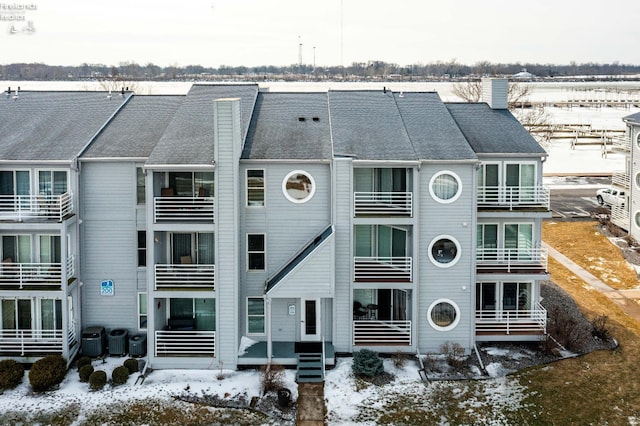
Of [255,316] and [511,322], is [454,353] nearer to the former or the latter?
[511,322]

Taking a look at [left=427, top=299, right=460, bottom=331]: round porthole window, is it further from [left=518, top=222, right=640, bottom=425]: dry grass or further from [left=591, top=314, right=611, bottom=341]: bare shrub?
[left=591, top=314, right=611, bottom=341]: bare shrub

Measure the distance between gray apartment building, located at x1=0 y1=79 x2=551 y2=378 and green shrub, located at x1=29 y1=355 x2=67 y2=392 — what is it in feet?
4.13

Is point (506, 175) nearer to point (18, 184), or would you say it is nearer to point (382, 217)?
point (382, 217)

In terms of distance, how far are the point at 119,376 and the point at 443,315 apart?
12.2m

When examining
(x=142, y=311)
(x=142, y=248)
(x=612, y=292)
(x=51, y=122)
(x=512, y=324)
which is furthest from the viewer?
(x=612, y=292)

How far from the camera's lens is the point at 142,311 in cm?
2417

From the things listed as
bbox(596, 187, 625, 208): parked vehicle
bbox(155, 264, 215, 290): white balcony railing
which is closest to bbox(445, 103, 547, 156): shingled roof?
bbox(155, 264, 215, 290): white balcony railing

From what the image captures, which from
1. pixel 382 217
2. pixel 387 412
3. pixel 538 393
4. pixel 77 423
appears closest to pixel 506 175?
pixel 382 217

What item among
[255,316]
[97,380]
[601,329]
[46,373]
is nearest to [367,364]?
[255,316]

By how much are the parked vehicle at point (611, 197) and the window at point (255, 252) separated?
28.9 m

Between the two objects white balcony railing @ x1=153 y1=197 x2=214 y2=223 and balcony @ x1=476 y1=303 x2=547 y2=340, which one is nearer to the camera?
white balcony railing @ x1=153 y1=197 x2=214 y2=223

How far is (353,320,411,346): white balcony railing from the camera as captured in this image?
23.7m

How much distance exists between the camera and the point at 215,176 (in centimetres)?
2227

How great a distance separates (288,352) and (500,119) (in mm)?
14437
